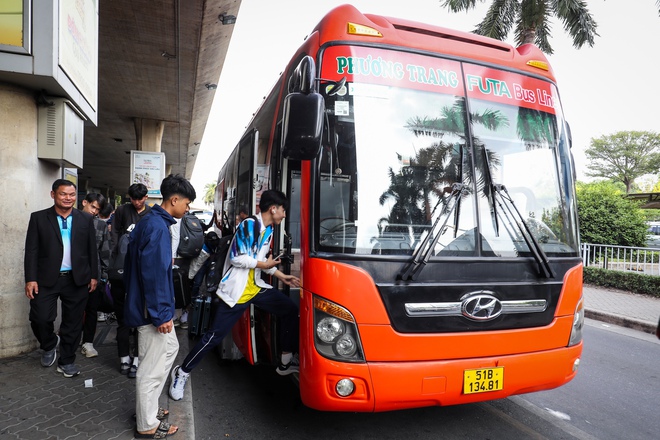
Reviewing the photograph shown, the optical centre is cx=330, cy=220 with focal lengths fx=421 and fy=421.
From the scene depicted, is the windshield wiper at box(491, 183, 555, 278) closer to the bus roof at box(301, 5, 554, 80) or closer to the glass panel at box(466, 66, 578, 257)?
the glass panel at box(466, 66, 578, 257)

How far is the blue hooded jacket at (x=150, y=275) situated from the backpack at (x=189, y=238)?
233cm

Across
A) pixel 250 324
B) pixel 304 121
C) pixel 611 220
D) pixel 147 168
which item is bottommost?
pixel 250 324

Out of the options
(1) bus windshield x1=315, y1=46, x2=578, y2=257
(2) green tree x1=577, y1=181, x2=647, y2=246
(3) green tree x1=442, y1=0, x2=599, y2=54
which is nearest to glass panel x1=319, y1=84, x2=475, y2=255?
(1) bus windshield x1=315, y1=46, x2=578, y2=257

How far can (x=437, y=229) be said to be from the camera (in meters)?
2.84

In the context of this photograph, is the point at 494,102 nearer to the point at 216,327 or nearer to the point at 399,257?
the point at 399,257

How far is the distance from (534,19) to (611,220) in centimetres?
797

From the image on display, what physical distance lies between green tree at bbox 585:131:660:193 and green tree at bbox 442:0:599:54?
34578mm

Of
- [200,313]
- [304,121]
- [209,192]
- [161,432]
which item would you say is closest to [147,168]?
[200,313]

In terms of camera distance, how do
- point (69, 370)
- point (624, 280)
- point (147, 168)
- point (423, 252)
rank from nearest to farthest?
point (423, 252), point (69, 370), point (624, 280), point (147, 168)

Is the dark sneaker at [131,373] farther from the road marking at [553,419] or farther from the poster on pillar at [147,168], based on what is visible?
the poster on pillar at [147,168]

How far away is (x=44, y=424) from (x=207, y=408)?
1.20 m

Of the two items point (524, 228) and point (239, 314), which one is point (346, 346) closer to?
point (239, 314)

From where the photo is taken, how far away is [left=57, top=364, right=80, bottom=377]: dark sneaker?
12.9ft

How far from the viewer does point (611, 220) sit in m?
12.4
